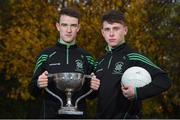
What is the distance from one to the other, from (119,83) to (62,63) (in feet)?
2.02

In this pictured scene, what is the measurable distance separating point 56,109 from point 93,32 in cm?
826

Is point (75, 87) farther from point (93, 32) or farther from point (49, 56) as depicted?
point (93, 32)

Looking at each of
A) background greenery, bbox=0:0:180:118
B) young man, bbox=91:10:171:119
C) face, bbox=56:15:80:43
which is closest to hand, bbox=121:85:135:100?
young man, bbox=91:10:171:119

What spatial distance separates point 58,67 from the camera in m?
4.71

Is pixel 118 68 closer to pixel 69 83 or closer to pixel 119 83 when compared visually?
pixel 119 83

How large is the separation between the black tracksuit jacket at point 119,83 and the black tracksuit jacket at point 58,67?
205 millimetres

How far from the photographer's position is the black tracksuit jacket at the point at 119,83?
4303mm

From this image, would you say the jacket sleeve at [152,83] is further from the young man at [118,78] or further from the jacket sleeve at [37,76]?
the jacket sleeve at [37,76]

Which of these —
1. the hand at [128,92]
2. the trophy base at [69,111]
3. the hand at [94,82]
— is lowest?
the trophy base at [69,111]

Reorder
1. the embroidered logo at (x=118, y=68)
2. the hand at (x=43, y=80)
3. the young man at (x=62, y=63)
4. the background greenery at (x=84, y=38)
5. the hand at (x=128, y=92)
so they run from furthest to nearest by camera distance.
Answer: the background greenery at (x=84, y=38) → the young man at (x=62, y=63) → the embroidered logo at (x=118, y=68) → the hand at (x=43, y=80) → the hand at (x=128, y=92)

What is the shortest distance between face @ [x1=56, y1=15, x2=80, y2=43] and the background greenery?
773 cm

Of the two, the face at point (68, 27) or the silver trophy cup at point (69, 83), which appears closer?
the silver trophy cup at point (69, 83)

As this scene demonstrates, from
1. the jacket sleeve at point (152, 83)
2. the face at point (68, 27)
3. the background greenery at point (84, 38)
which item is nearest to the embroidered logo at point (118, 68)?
the jacket sleeve at point (152, 83)

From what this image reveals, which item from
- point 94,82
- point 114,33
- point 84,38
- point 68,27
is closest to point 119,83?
point 94,82
